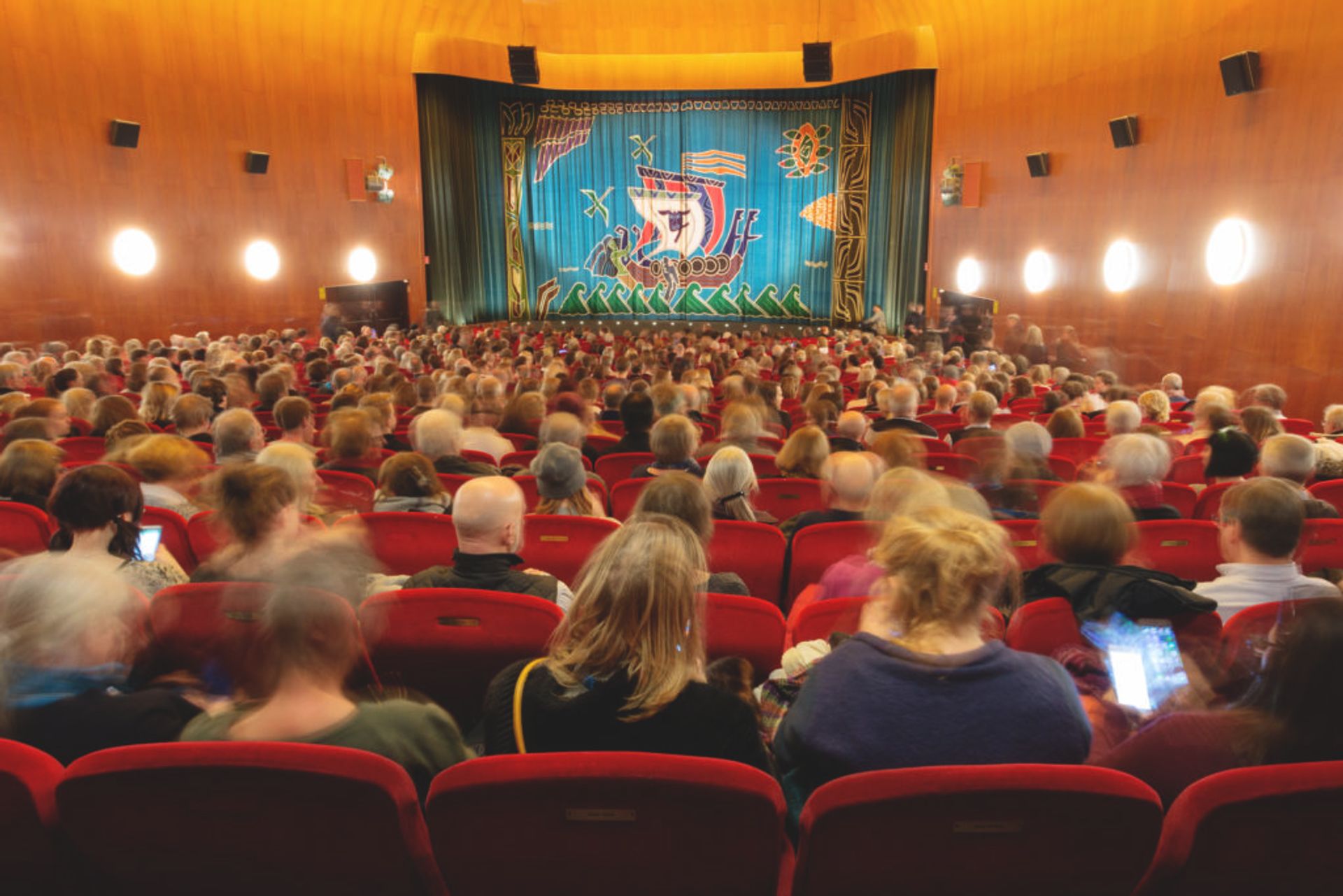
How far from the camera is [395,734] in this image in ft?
Answer: 5.91

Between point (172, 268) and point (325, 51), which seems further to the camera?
point (325, 51)

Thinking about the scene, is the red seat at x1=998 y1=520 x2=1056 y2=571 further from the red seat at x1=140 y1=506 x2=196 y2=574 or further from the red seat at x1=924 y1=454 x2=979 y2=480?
the red seat at x1=140 y1=506 x2=196 y2=574

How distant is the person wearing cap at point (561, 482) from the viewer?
3711 millimetres

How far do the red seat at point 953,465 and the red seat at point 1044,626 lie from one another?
7.98 ft

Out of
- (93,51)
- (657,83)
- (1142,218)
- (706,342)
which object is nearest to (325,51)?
(93,51)

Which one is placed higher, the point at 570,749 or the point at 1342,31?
the point at 1342,31

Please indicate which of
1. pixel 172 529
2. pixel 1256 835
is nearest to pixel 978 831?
pixel 1256 835

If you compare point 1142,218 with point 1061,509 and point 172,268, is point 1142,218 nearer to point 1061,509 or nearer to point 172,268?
point 1061,509

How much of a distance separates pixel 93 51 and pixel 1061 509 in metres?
12.8

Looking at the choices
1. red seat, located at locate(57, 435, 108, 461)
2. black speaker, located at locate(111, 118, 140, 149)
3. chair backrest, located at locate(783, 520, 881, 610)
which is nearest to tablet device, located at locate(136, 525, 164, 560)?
chair backrest, located at locate(783, 520, 881, 610)

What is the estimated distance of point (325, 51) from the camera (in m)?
14.8

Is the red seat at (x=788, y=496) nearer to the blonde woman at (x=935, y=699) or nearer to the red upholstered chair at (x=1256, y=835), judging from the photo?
the blonde woman at (x=935, y=699)

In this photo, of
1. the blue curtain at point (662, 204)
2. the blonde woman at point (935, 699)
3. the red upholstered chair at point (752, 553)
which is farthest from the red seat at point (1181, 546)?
the blue curtain at point (662, 204)

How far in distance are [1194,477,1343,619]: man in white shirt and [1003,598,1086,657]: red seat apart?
460 millimetres
